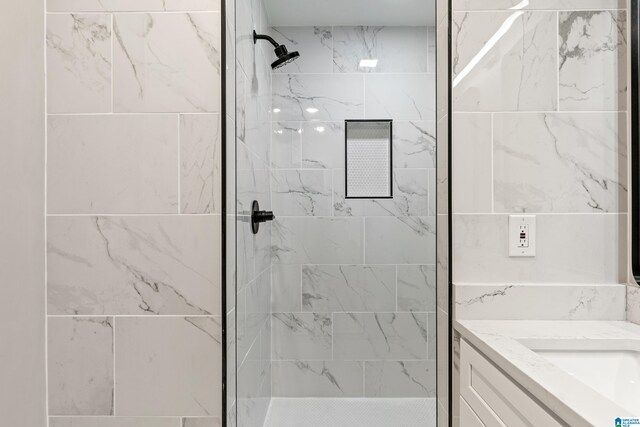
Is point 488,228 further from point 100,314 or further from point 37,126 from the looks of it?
point 37,126

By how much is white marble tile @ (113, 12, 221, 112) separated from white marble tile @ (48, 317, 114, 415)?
615 millimetres

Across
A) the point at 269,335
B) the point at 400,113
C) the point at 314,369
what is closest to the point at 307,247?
the point at 269,335

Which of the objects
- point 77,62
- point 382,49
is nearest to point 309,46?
point 382,49

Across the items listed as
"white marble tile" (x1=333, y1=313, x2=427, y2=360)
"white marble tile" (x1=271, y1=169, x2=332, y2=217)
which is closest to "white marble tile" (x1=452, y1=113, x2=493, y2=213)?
"white marble tile" (x1=333, y1=313, x2=427, y2=360)

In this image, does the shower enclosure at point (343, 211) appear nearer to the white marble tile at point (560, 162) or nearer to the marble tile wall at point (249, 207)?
the marble tile wall at point (249, 207)

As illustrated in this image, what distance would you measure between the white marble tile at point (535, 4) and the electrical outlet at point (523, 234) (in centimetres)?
57

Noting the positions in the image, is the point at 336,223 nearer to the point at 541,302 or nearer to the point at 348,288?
the point at 348,288

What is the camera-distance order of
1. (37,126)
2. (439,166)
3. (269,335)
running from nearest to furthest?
(37,126), (439,166), (269,335)

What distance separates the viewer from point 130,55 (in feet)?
3.85

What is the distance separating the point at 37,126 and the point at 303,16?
1408 mm

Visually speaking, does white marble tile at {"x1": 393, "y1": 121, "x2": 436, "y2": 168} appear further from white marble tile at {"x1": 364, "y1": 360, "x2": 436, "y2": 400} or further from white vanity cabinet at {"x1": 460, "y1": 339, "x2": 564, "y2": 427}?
white vanity cabinet at {"x1": 460, "y1": 339, "x2": 564, "y2": 427}

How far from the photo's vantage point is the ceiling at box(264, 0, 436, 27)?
1967 millimetres

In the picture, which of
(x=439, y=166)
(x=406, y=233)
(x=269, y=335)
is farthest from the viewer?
(x=269, y=335)

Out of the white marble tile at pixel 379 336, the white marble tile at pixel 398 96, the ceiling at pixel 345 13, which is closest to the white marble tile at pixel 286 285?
the white marble tile at pixel 379 336
